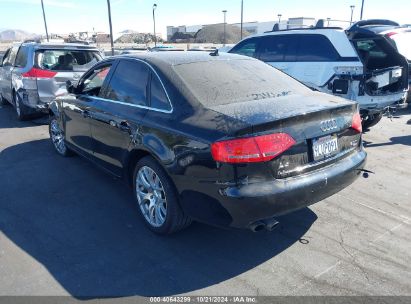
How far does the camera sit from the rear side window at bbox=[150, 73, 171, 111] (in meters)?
3.41

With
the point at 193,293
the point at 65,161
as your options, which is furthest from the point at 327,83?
the point at 193,293

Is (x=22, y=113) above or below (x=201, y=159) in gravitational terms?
below

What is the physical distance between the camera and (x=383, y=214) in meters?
3.98

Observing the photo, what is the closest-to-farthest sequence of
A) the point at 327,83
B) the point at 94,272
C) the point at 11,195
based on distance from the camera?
the point at 94,272 < the point at 11,195 < the point at 327,83

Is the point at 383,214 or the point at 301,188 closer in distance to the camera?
the point at 301,188

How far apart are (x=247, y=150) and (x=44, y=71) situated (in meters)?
6.69

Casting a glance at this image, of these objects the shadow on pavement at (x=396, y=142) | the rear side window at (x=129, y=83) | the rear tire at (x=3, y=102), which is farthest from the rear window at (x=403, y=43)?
the rear tire at (x=3, y=102)

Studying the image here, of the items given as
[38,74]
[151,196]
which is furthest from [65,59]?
[151,196]

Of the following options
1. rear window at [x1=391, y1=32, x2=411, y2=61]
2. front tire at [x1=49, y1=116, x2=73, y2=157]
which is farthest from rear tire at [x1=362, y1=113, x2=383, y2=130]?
front tire at [x1=49, y1=116, x2=73, y2=157]

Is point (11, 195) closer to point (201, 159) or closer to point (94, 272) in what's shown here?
point (94, 272)

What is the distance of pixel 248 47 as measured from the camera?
8.71 metres

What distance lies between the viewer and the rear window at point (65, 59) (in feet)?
26.7

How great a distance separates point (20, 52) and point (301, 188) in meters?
8.25

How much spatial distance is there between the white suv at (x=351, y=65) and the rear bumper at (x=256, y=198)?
3.49m
